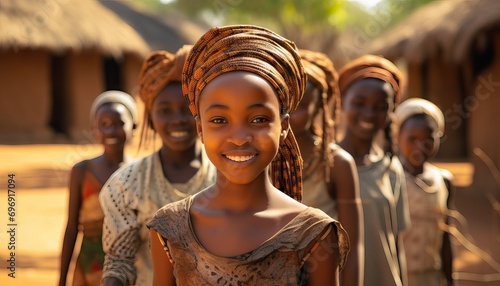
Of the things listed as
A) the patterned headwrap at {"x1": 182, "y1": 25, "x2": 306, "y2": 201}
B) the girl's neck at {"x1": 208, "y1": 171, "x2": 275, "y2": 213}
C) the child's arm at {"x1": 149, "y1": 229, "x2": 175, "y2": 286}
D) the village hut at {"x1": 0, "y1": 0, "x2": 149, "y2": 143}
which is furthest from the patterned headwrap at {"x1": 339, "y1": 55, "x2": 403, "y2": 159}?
the village hut at {"x1": 0, "y1": 0, "x2": 149, "y2": 143}

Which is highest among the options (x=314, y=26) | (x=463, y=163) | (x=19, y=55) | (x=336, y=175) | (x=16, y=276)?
(x=314, y=26)

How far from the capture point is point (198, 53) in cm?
193

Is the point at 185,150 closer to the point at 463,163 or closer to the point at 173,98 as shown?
the point at 173,98

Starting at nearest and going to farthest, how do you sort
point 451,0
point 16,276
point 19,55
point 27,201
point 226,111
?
point 226,111
point 16,276
point 27,201
point 451,0
point 19,55

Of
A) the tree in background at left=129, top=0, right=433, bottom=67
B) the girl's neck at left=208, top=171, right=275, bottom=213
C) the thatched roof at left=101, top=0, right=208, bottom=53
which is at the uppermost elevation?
the tree in background at left=129, top=0, right=433, bottom=67

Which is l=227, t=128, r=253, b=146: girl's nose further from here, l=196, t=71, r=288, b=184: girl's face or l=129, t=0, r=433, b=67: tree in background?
l=129, t=0, r=433, b=67: tree in background

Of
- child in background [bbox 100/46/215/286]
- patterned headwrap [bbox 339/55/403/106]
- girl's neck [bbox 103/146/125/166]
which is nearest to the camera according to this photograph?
child in background [bbox 100/46/215/286]

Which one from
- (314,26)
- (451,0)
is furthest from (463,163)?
(314,26)

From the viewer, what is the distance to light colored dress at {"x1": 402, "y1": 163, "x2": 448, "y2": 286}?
4176 millimetres

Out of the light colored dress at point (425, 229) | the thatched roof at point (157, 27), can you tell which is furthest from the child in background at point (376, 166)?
the thatched roof at point (157, 27)

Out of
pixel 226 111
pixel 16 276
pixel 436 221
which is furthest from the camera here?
pixel 16 276

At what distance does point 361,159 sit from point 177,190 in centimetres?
113

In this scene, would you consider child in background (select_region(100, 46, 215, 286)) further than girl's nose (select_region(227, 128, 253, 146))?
Yes

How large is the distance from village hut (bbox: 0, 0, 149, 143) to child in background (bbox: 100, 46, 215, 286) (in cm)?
1343
